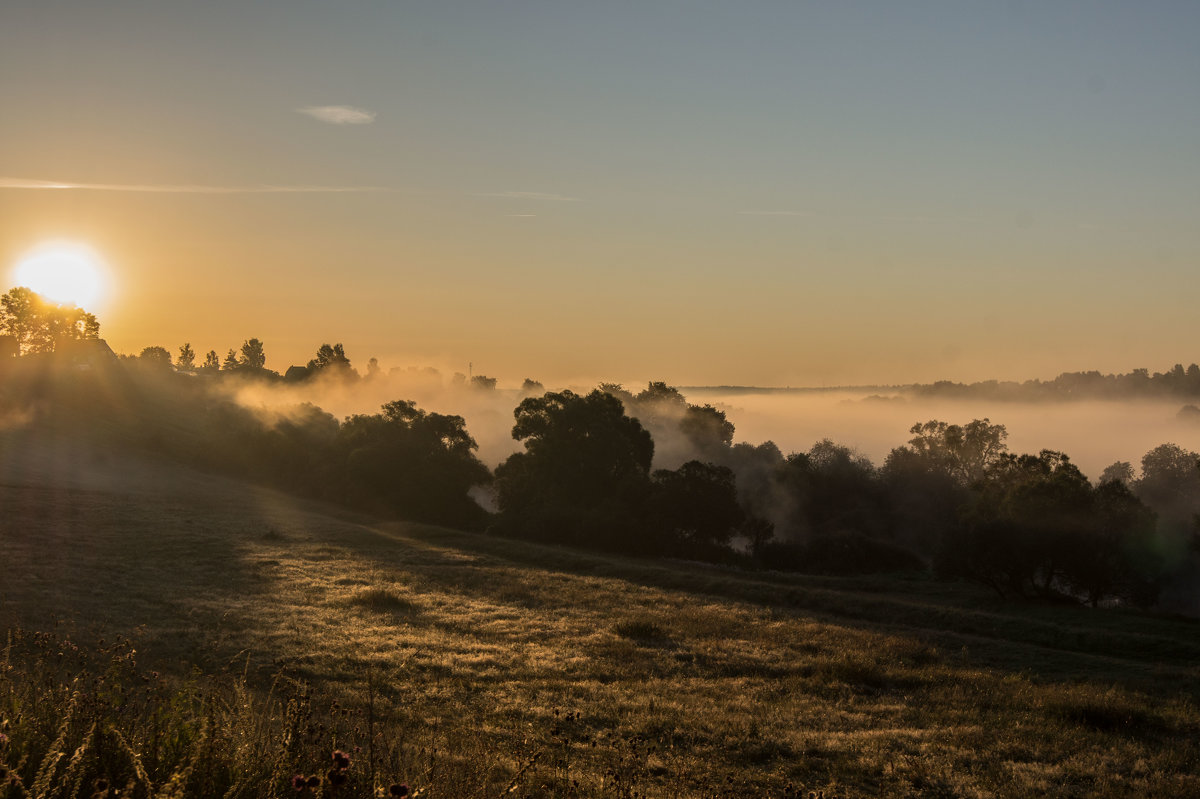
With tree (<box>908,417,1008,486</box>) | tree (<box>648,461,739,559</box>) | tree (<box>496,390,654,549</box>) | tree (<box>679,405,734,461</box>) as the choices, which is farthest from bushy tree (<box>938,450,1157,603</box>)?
tree (<box>679,405,734,461</box>)

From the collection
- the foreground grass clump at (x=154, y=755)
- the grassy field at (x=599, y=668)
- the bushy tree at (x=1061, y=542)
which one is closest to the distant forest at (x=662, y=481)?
the bushy tree at (x=1061, y=542)

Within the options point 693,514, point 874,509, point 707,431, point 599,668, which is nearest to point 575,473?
point 693,514

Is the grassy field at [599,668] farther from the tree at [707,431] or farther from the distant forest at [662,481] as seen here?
the tree at [707,431]

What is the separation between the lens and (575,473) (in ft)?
238

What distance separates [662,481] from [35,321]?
121 meters

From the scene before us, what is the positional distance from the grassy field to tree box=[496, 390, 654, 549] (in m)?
14.9

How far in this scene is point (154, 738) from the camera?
25.7 ft

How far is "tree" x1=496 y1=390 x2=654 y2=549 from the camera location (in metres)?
67.9

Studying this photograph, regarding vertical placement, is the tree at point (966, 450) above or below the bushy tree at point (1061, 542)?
above

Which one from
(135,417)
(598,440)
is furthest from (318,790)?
(135,417)

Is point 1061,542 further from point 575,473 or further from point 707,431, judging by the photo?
point 707,431

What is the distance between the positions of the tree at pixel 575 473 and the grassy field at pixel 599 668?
49.0ft

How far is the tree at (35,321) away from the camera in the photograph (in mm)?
133500

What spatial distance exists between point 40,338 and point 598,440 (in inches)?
4483
